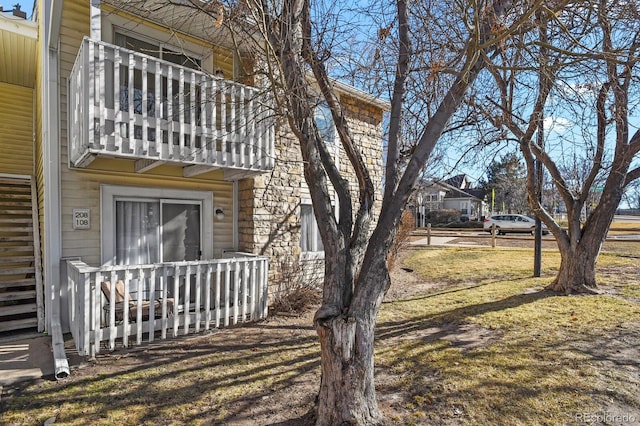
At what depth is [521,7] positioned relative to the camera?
4.27 metres

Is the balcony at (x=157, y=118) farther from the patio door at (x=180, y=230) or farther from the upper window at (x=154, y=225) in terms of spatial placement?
the patio door at (x=180, y=230)

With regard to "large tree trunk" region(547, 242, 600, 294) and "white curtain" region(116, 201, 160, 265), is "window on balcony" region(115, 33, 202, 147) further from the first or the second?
"large tree trunk" region(547, 242, 600, 294)

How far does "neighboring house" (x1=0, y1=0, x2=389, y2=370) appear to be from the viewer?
15.5 feet

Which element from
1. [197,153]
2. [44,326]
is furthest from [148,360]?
[197,153]

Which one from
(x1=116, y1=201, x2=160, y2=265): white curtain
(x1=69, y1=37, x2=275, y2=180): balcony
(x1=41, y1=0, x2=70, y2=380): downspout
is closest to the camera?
(x1=69, y1=37, x2=275, y2=180): balcony

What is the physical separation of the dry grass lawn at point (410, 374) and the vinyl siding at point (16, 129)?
7632 millimetres

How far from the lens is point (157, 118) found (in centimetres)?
506

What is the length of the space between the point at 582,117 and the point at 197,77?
6460mm

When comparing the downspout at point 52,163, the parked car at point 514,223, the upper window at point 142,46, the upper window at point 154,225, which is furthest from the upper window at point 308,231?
the parked car at point 514,223

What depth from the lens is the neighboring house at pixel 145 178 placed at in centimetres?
473

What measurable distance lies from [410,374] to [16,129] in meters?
11.3

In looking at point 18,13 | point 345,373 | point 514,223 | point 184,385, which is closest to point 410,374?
point 345,373

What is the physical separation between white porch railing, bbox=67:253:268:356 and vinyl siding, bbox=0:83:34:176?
6117 mm

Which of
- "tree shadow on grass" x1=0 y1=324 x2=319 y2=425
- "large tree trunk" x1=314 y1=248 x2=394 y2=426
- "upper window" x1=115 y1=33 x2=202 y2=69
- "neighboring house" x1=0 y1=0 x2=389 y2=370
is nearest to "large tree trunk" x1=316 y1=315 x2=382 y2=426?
"large tree trunk" x1=314 y1=248 x2=394 y2=426
